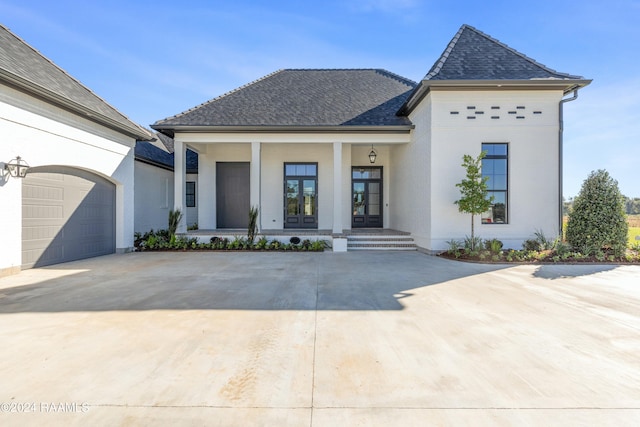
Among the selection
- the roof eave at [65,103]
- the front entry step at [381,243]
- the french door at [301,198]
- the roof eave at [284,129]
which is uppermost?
the roof eave at [284,129]

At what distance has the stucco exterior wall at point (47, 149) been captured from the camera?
19.8 feet

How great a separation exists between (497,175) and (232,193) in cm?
1010

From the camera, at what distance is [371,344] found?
3053mm

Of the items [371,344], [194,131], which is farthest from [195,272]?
[194,131]

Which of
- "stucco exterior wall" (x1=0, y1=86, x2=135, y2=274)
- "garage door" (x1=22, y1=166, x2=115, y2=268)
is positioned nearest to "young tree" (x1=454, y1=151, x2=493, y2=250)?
"stucco exterior wall" (x1=0, y1=86, x2=135, y2=274)

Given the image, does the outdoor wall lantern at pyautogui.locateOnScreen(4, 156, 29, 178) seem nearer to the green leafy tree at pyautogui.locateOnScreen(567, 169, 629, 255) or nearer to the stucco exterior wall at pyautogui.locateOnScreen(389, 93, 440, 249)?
the stucco exterior wall at pyautogui.locateOnScreen(389, 93, 440, 249)

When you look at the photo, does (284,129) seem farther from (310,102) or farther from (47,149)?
(47,149)

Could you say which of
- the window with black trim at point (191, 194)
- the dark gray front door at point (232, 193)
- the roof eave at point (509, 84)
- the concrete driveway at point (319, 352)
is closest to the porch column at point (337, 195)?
the roof eave at point (509, 84)

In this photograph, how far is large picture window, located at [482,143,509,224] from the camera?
886 centimetres

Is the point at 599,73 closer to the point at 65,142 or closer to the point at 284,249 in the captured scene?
the point at 284,249

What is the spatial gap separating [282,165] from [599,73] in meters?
10.7

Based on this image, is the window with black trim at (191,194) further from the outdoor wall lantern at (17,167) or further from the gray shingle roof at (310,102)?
the outdoor wall lantern at (17,167)

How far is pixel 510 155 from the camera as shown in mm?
8773

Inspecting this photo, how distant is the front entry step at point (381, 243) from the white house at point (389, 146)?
383 mm
